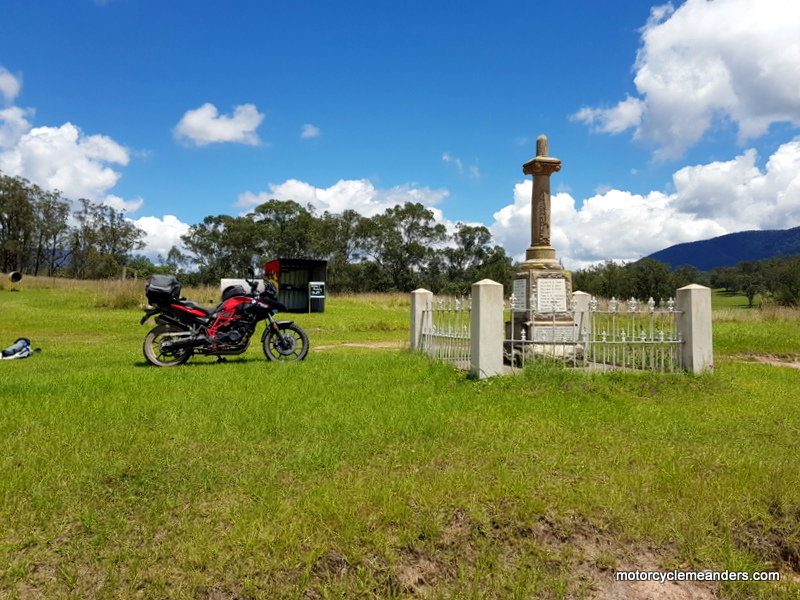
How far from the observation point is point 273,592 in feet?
8.30

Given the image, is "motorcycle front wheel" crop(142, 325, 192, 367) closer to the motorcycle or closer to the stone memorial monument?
the motorcycle

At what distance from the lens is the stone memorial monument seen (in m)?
8.39

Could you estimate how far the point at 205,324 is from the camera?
8.38 meters

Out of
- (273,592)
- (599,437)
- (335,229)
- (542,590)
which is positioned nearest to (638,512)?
(542,590)

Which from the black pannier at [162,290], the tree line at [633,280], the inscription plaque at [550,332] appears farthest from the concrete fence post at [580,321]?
the tree line at [633,280]

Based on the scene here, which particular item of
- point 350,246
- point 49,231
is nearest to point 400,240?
point 350,246

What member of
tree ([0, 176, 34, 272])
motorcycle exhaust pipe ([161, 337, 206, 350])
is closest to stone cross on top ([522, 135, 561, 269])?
motorcycle exhaust pipe ([161, 337, 206, 350])

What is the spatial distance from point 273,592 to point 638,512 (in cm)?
214

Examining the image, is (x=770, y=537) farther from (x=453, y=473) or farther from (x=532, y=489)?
(x=453, y=473)

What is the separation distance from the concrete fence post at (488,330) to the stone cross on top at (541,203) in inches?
85.6

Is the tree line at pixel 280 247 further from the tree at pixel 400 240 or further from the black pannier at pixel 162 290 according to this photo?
the black pannier at pixel 162 290

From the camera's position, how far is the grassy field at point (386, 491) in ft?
8.82

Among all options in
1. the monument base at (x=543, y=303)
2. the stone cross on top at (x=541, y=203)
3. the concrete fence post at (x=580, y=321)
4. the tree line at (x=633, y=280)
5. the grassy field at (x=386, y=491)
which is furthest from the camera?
the tree line at (x=633, y=280)

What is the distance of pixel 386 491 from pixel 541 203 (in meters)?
6.91
